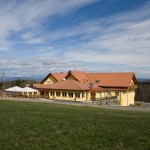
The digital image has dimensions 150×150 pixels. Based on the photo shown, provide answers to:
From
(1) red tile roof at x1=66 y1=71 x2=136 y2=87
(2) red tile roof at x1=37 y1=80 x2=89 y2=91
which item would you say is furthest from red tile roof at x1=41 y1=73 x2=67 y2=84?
(2) red tile roof at x1=37 y1=80 x2=89 y2=91

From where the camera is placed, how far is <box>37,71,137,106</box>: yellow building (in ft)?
205

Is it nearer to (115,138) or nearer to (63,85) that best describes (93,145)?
(115,138)

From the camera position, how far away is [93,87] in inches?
2589

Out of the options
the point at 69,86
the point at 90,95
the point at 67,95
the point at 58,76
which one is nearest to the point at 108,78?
the point at 90,95

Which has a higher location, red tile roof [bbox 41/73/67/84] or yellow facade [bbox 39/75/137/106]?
red tile roof [bbox 41/73/67/84]

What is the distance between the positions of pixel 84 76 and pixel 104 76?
5.01 m

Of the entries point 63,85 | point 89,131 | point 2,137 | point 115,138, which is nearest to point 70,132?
point 89,131

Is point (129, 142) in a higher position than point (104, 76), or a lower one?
lower

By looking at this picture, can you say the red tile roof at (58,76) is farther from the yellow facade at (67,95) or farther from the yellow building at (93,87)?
the yellow facade at (67,95)

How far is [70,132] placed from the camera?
1120cm

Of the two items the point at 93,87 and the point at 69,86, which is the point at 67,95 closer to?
the point at 69,86

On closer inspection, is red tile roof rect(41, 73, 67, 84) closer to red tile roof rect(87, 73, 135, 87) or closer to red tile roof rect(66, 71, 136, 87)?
red tile roof rect(66, 71, 136, 87)

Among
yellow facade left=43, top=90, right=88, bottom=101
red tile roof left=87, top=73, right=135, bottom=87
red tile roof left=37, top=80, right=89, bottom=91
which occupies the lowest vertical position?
yellow facade left=43, top=90, right=88, bottom=101

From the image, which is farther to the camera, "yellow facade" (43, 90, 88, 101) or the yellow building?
the yellow building
